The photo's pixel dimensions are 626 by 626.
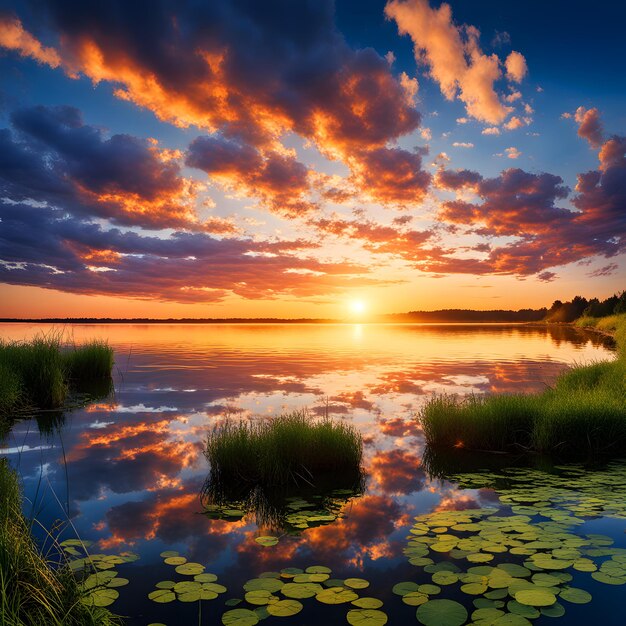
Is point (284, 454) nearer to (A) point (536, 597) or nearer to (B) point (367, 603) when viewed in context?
(B) point (367, 603)

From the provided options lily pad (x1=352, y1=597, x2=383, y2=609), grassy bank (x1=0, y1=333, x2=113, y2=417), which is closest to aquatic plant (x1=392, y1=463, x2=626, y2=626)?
lily pad (x1=352, y1=597, x2=383, y2=609)

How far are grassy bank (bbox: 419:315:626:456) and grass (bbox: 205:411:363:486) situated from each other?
159 inches

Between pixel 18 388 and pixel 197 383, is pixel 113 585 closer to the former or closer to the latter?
pixel 18 388

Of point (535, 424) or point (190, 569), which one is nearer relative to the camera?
point (190, 569)

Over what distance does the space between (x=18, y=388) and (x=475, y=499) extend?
20.6 m

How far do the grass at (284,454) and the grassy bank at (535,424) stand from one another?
13.2ft

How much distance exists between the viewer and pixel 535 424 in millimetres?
13789

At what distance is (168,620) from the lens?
19.0ft

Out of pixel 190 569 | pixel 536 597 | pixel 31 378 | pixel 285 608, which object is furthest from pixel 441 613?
pixel 31 378

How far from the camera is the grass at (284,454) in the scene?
11.4 metres

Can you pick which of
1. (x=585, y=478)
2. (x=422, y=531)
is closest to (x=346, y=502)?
(x=422, y=531)

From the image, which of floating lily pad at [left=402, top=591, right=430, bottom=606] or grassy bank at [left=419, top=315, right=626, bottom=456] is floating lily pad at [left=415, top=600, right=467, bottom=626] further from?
grassy bank at [left=419, top=315, right=626, bottom=456]

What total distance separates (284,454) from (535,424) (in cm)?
781

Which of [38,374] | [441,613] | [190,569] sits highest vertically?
[38,374]
